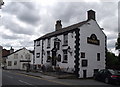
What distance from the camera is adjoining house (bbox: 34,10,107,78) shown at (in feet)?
87.7

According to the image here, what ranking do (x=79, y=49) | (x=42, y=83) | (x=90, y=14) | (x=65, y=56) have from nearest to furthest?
(x=42, y=83) < (x=79, y=49) < (x=65, y=56) < (x=90, y=14)

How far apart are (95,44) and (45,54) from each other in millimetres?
8805

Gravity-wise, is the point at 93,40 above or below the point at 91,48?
above

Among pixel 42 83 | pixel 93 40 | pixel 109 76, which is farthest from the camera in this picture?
pixel 93 40

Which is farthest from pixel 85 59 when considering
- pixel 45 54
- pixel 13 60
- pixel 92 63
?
pixel 13 60

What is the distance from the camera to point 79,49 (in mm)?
26469

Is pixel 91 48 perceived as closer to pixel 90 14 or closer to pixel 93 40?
pixel 93 40

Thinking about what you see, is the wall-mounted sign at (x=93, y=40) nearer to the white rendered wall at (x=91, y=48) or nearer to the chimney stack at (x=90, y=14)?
the white rendered wall at (x=91, y=48)

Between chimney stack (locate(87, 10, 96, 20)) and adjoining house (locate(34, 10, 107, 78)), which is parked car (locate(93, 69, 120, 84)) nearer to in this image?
adjoining house (locate(34, 10, 107, 78))

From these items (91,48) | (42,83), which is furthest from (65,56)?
(42,83)

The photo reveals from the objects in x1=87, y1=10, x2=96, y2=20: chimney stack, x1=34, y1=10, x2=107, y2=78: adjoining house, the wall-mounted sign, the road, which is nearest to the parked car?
the road

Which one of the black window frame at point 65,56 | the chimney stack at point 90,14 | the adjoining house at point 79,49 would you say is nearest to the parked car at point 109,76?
Answer: the adjoining house at point 79,49

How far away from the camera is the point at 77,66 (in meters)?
26.0

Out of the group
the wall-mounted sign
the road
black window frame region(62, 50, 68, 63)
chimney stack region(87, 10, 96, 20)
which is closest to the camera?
the road
